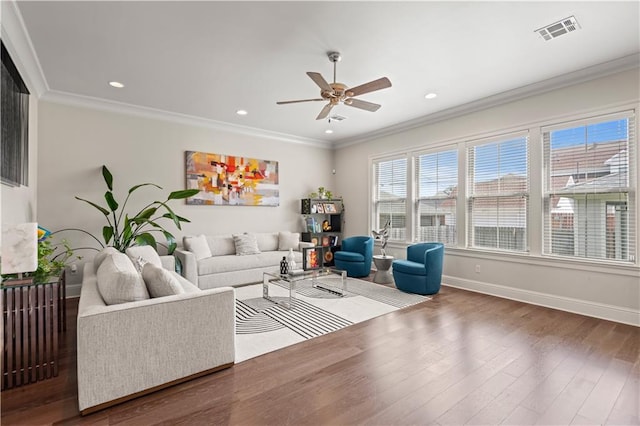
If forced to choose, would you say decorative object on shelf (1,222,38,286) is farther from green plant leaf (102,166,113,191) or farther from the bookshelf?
the bookshelf

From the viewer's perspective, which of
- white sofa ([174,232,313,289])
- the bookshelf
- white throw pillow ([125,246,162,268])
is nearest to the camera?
white throw pillow ([125,246,162,268])

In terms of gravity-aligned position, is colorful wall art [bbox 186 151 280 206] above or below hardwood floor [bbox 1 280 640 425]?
above

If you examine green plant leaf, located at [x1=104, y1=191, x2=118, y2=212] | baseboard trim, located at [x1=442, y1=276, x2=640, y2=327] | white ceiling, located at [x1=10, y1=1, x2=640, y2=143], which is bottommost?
baseboard trim, located at [x1=442, y1=276, x2=640, y2=327]

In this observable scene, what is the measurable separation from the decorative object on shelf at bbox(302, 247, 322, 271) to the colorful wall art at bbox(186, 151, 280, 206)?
191 centimetres

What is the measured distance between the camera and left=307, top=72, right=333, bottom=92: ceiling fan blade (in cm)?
286

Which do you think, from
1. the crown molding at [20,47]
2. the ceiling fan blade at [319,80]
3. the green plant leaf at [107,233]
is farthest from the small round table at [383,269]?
the crown molding at [20,47]

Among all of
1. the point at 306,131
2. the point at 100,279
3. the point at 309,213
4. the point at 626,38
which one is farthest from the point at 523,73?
the point at 100,279

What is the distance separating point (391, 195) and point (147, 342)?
5.12 metres

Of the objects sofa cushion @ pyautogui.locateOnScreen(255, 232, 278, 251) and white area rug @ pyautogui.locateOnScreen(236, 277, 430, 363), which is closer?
white area rug @ pyautogui.locateOnScreen(236, 277, 430, 363)

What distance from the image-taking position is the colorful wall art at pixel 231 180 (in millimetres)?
5473

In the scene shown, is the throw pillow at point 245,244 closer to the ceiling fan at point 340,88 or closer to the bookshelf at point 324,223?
the bookshelf at point 324,223

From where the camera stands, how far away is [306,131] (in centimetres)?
630

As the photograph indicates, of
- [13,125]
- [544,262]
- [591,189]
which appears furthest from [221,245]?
[591,189]

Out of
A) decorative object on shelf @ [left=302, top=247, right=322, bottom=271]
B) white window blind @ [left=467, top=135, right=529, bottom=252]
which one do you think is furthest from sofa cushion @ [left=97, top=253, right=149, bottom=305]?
white window blind @ [left=467, top=135, right=529, bottom=252]
